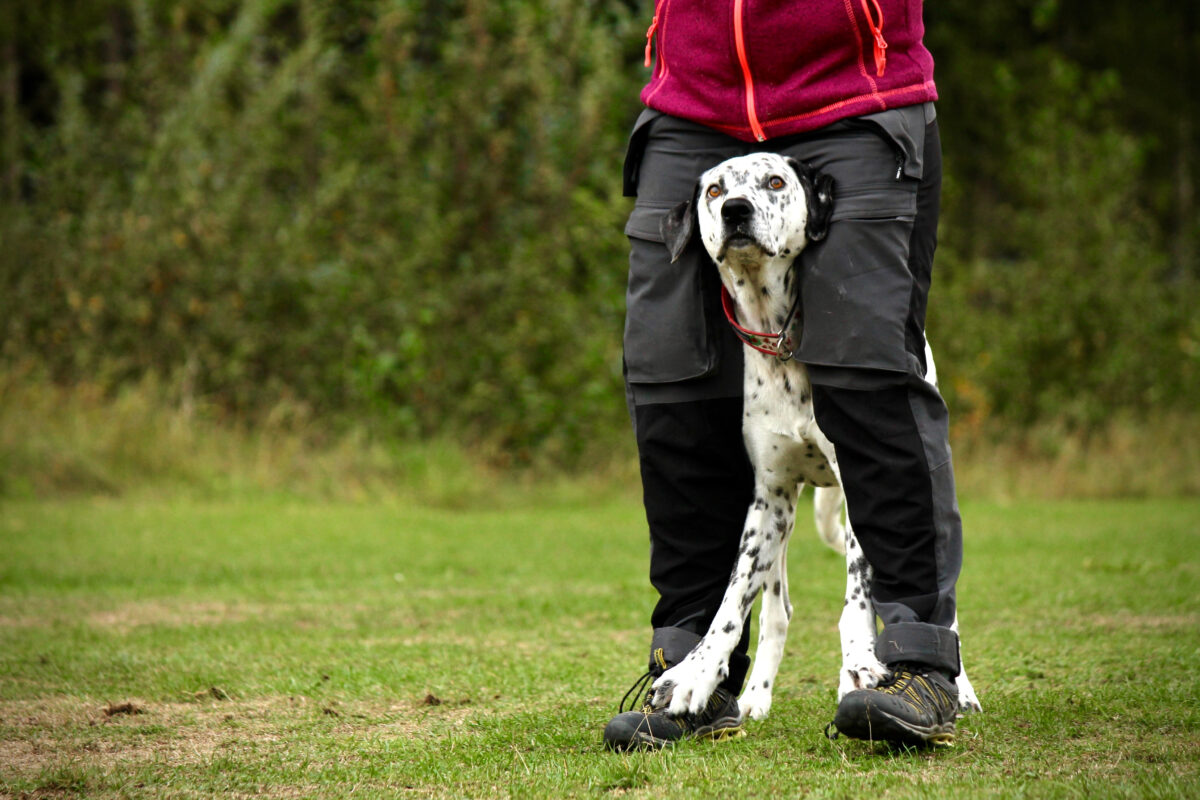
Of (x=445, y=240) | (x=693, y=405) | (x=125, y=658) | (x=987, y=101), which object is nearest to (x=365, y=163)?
(x=445, y=240)

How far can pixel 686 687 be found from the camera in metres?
3.07

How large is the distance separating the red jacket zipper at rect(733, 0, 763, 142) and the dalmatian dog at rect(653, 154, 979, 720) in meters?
0.09

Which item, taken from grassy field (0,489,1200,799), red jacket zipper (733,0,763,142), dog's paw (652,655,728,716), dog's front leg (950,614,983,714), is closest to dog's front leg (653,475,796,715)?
dog's paw (652,655,728,716)

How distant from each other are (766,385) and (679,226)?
443 mm

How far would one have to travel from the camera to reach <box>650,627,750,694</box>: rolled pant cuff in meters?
3.20

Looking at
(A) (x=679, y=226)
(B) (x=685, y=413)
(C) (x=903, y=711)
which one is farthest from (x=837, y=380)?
(C) (x=903, y=711)

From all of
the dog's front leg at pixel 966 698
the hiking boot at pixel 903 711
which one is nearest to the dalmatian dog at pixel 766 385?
the hiking boot at pixel 903 711

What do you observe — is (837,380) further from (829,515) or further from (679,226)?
(829,515)

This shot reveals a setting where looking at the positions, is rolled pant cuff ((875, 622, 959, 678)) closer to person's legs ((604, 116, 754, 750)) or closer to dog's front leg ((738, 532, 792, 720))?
person's legs ((604, 116, 754, 750))

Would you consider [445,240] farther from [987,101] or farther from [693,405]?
[987,101]

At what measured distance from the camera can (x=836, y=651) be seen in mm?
4434

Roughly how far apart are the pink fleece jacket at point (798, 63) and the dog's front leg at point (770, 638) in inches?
45.9

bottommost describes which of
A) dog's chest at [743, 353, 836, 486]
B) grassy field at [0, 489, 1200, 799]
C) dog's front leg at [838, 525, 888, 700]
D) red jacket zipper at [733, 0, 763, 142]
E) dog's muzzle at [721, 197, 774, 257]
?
grassy field at [0, 489, 1200, 799]

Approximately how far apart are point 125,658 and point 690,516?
2221 mm
